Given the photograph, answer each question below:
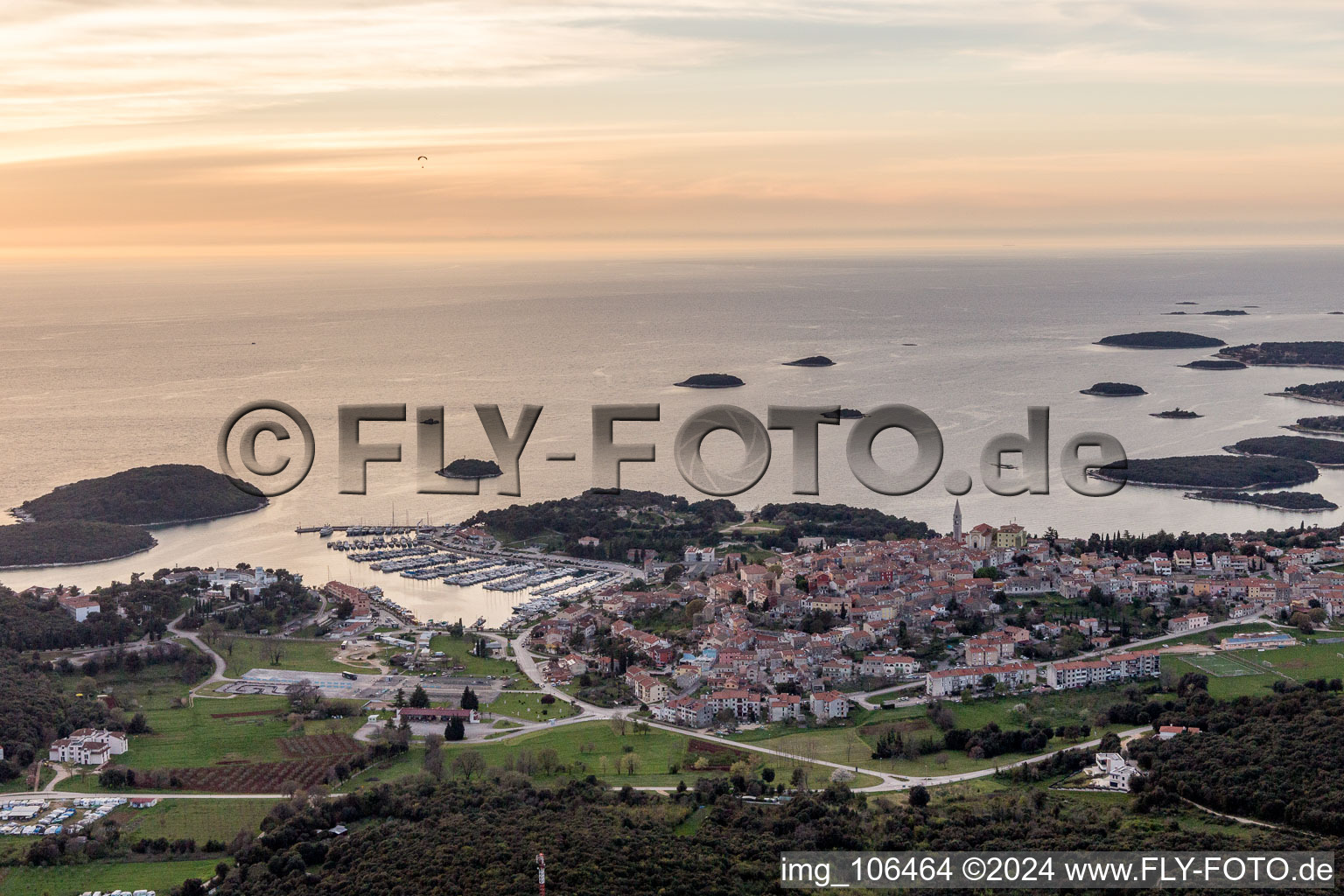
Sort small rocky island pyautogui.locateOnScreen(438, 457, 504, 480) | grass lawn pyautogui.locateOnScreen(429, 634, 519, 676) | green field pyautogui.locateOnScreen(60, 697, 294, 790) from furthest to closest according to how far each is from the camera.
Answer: small rocky island pyautogui.locateOnScreen(438, 457, 504, 480) → grass lawn pyautogui.locateOnScreen(429, 634, 519, 676) → green field pyautogui.locateOnScreen(60, 697, 294, 790)

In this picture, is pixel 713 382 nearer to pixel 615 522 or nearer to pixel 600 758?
pixel 615 522

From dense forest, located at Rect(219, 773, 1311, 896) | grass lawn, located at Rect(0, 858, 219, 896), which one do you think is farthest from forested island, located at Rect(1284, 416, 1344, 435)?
grass lawn, located at Rect(0, 858, 219, 896)

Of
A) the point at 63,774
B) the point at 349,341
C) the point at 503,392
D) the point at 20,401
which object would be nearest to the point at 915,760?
the point at 63,774

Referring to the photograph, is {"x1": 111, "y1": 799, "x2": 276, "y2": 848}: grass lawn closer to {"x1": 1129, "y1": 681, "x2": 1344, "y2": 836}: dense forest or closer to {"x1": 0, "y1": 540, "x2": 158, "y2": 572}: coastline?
{"x1": 1129, "y1": 681, "x2": 1344, "y2": 836}: dense forest

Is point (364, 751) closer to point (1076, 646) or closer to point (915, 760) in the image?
point (915, 760)

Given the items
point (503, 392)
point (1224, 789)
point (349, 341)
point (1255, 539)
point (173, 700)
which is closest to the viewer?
point (1224, 789)

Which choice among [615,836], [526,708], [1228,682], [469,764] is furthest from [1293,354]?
[615,836]

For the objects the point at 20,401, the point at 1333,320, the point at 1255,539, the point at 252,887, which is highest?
the point at 1333,320
